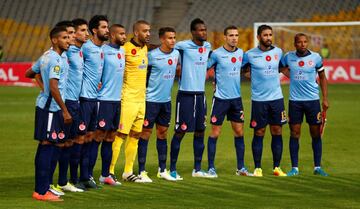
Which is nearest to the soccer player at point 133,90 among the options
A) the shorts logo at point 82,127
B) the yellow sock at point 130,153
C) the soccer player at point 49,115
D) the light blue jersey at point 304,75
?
the yellow sock at point 130,153

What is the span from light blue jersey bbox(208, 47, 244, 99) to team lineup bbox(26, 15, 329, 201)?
0.01 metres

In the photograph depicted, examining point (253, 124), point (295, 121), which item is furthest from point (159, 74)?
point (295, 121)

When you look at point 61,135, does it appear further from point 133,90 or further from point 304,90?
Result: point 304,90

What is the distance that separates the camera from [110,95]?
11609mm

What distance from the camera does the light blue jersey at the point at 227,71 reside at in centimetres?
1280

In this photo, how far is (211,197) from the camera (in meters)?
10.4

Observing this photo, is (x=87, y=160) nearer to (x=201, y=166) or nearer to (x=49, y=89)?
(x=49, y=89)

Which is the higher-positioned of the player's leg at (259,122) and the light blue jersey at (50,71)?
the light blue jersey at (50,71)

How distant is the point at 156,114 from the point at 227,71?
124 centimetres

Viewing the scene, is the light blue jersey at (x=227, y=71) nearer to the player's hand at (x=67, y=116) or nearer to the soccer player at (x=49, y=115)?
the soccer player at (x=49, y=115)

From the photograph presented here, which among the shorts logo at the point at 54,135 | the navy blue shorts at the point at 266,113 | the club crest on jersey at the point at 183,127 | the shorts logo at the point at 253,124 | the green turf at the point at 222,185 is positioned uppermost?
the navy blue shorts at the point at 266,113

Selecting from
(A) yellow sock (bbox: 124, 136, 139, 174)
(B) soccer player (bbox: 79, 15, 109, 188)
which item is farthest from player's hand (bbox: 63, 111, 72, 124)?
(A) yellow sock (bbox: 124, 136, 139, 174)

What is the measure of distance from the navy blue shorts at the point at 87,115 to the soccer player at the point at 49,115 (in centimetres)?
95

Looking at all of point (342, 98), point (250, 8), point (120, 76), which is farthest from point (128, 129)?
point (250, 8)
